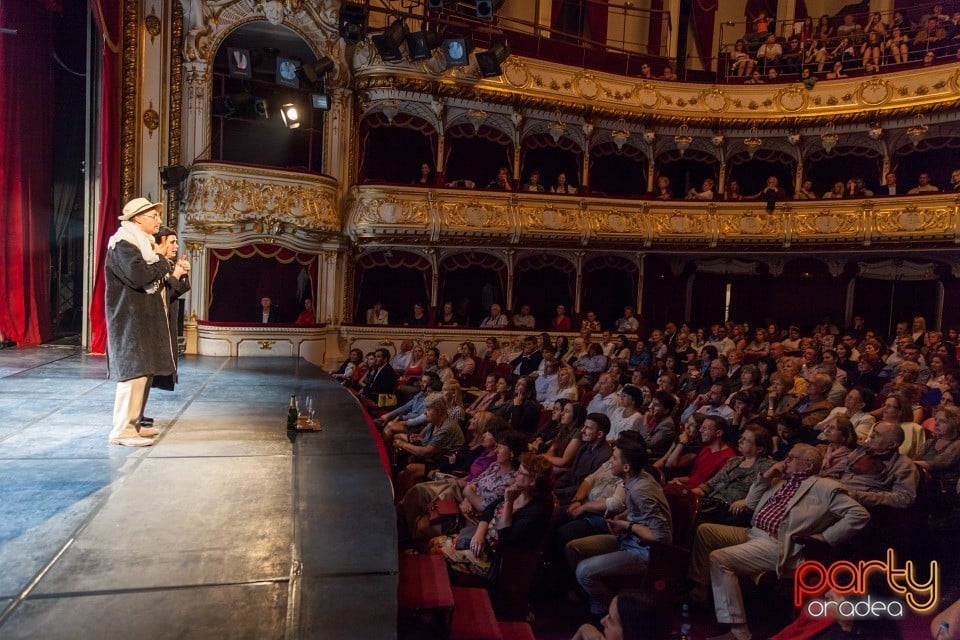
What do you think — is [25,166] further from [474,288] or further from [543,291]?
[543,291]

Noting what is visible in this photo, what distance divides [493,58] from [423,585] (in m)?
10.3

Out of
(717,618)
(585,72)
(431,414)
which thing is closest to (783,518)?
(717,618)

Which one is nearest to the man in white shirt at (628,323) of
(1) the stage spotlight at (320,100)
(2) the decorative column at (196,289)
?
(1) the stage spotlight at (320,100)

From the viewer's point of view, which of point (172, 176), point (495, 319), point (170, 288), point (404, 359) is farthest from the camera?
→ point (495, 319)

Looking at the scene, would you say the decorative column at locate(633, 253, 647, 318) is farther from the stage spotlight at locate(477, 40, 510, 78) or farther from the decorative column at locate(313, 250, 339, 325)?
the decorative column at locate(313, 250, 339, 325)

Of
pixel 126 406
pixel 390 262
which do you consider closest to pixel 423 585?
pixel 126 406

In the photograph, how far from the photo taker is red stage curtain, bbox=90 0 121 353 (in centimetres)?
895

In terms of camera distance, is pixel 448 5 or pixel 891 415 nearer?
pixel 891 415

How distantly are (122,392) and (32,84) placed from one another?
7.10 meters

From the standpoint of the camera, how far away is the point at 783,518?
139 inches

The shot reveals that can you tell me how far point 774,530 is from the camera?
3604 mm

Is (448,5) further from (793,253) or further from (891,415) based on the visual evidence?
(891,415)

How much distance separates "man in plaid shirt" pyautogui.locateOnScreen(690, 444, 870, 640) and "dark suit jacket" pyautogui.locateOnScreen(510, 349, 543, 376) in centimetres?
533

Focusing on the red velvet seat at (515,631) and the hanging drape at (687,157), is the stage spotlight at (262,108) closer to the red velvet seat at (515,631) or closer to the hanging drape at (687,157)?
the hanging drape at (687,157)
